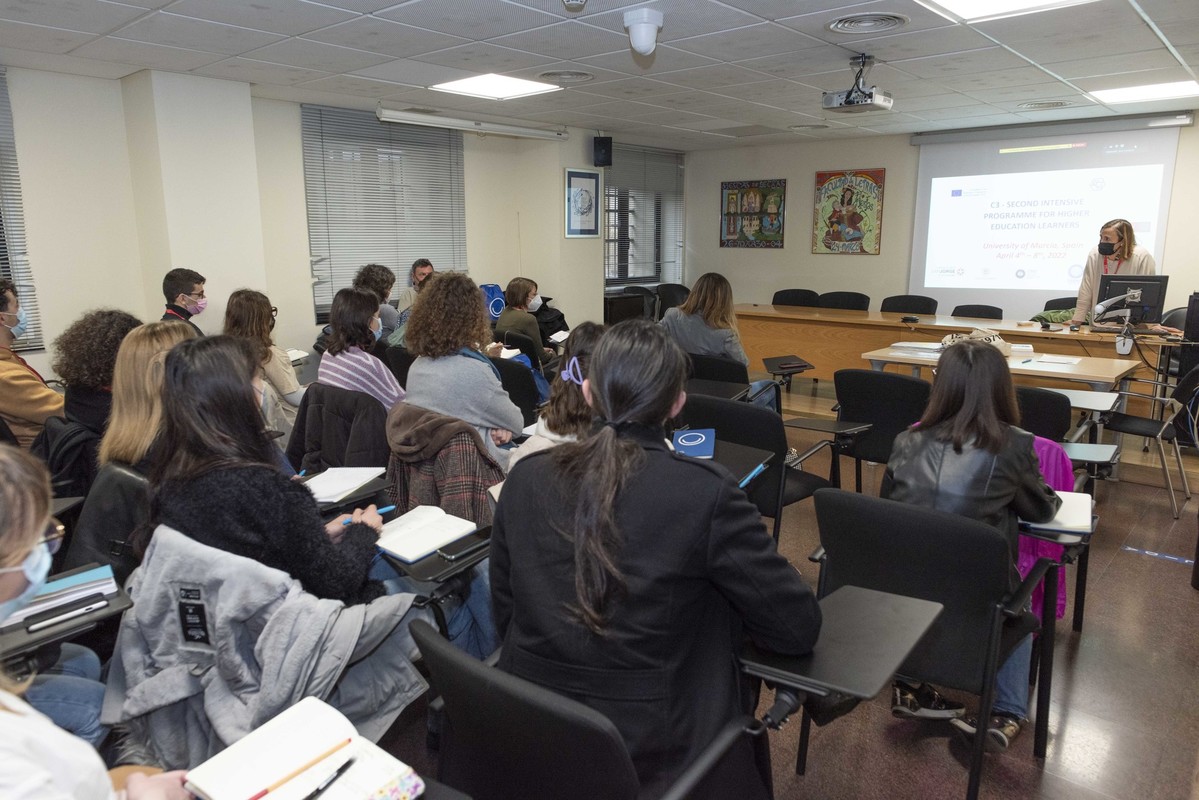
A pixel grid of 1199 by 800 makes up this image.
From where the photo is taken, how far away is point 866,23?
3.72m

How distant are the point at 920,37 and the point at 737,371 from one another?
2036 millimetres

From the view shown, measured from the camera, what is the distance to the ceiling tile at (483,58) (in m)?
4.21

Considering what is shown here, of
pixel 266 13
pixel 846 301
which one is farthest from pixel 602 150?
pixel 266 13

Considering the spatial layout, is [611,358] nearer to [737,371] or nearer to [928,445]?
[928,445]

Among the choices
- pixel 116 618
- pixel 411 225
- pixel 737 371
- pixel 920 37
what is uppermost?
pixel 920 37

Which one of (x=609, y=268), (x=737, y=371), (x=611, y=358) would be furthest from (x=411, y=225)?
(x=611, y=358)

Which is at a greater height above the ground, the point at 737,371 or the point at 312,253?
the point at 312,253

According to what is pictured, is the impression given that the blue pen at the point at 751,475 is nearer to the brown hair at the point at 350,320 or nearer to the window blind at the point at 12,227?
the brown hair at the point at 350,320

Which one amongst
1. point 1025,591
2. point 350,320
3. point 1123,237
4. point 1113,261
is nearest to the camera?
point 1025,591

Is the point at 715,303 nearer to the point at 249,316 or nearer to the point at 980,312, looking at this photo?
the point at 249,316

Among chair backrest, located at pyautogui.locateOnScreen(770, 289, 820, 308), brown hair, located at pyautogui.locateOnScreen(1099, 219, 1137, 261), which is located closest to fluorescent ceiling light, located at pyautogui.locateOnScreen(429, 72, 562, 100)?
chair backrest, located at pyautogui.locateOnScreen(770, 289, 820, 308)

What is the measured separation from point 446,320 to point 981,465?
5.69ft

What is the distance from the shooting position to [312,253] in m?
6.18

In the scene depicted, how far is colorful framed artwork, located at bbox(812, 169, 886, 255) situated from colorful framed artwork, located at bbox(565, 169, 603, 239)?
2755 mm
